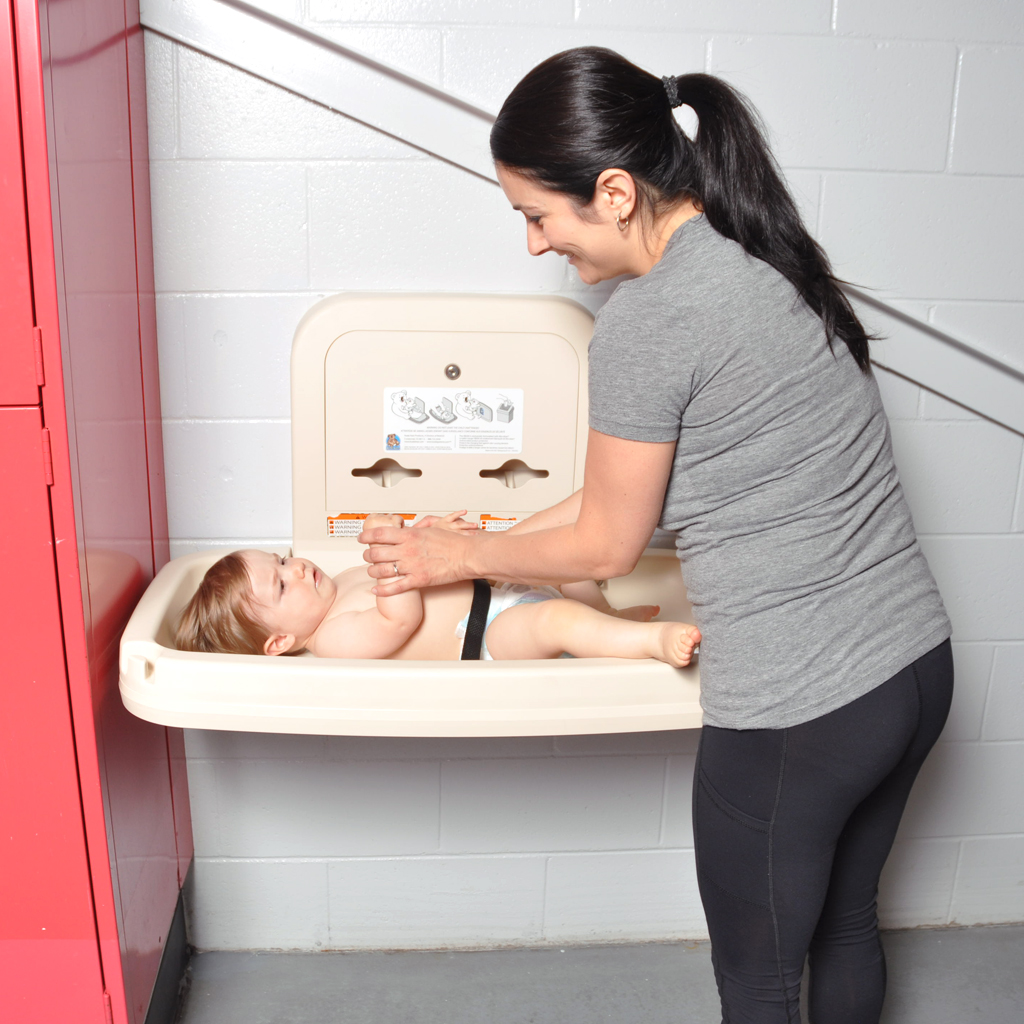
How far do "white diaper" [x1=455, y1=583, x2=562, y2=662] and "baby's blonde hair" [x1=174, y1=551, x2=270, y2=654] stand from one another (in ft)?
1.00

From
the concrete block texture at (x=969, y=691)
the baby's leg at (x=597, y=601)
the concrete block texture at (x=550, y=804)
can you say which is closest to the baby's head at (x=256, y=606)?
the baby's leg at (x=597, y=601)

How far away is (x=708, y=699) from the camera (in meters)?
1.06

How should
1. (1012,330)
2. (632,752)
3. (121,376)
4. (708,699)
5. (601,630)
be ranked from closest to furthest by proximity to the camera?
1. (708,699)
2. (601,630)
3. (121,376)
4. (1012,330)
5. (632,752)

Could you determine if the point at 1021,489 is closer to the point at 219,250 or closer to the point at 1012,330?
the point at 1012,330

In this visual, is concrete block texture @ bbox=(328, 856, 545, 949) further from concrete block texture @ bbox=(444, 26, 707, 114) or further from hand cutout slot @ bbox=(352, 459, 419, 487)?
concrete block texture @ bbox=(444, 26, 707, 114)

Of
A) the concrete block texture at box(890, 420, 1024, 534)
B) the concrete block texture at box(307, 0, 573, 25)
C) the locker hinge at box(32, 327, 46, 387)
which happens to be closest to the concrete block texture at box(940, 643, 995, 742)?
the concrete block texture at box(890, 420, 1024, 534)

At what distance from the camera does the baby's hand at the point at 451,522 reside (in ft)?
4.61

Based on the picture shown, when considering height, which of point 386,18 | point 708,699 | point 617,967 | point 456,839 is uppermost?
point 386,18

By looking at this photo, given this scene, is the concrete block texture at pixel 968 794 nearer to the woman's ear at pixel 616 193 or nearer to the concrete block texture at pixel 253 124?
the woman's ear at pixel 616 193

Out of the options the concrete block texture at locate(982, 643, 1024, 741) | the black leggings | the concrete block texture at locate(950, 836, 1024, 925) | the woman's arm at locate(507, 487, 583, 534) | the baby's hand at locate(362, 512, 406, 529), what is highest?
the woman's arm at locate(507, 487, 583, 534)

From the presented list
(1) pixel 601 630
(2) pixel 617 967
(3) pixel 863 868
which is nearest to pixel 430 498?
(1) pixel 601 630

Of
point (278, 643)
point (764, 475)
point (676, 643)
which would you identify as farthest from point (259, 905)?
point (764, 475)

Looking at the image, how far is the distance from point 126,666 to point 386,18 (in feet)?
3.40

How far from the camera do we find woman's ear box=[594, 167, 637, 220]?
3.22 ft
